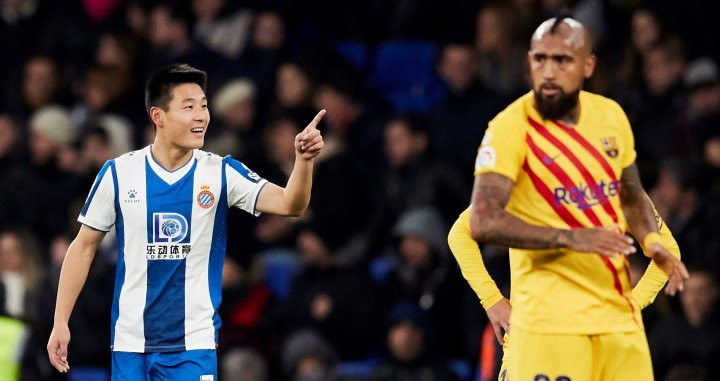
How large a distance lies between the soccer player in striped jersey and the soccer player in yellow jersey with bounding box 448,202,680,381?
742mm

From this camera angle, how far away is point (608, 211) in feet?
19.8

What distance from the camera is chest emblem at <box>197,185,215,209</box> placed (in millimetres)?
7074

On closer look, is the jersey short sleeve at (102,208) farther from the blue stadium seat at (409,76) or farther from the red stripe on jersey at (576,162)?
the blue stadium seat at (409,76)

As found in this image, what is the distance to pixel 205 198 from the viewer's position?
7082 millimetres

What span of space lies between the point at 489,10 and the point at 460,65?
0.51 meters

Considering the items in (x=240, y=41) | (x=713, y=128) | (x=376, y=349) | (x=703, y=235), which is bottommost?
(x=376, y=349)

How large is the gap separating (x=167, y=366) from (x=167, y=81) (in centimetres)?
135

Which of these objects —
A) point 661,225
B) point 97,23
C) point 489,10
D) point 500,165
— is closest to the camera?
point 500,165

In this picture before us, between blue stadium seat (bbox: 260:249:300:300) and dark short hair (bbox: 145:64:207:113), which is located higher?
dark short hair (bbox: 145:64:207:113)

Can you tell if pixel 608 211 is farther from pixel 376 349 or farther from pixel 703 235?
pixel 376 349

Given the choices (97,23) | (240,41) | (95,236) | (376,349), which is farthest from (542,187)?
(97,23)

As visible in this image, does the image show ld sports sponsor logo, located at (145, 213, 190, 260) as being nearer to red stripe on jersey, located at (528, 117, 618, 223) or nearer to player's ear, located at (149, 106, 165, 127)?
player's ear, located at (149, 106, 165, 127)

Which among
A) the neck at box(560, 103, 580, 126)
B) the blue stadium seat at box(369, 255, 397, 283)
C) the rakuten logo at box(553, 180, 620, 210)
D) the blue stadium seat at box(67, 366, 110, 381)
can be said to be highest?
Result: the neck at box(560, 103, 580, 126)

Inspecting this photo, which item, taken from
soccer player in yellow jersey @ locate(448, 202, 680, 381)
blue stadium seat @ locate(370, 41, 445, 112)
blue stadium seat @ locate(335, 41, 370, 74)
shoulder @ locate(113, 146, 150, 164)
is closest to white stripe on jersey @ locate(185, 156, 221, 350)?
shoulder @ locate(113, 146, 150, 164)
